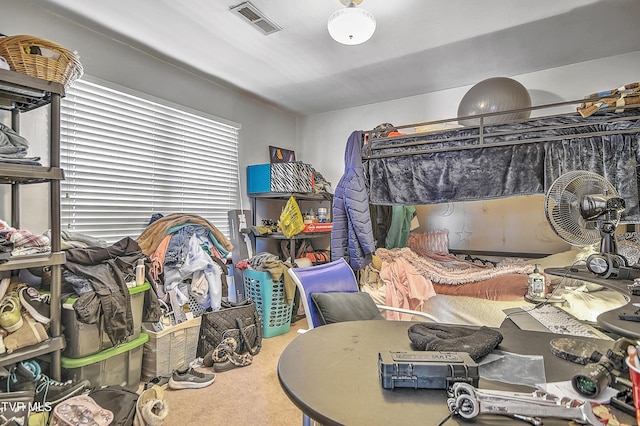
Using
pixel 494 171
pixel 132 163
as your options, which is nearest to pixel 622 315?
pixel 494 171

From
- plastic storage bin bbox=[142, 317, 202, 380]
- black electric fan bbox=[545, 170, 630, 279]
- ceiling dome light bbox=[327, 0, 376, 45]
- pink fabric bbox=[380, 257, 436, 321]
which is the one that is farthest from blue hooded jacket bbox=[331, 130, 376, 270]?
black electric fan bbox=[545, 170, 630, 279]

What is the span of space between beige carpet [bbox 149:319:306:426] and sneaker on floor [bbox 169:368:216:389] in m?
0.03

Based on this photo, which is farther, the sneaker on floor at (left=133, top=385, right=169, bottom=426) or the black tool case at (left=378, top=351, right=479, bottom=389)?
the sneaker on floor at (left=133, top=385, right=169, bottom=426)

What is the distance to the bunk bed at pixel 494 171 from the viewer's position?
214 cm

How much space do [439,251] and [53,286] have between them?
3.49 meters

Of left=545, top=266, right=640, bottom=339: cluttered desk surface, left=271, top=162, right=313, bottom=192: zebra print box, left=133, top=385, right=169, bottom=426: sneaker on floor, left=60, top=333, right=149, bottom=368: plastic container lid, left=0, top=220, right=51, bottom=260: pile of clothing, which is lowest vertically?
left=133, top=385, right=169, bottom=426: sneaker on floor

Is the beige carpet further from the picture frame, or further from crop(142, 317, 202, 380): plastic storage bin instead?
the picture frame

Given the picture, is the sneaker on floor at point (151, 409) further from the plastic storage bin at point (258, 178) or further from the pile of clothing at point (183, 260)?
the plastic storage bin at point (258, 178)

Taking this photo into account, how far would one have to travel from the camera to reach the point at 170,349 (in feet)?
8.13

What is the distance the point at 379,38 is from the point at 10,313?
2943mm

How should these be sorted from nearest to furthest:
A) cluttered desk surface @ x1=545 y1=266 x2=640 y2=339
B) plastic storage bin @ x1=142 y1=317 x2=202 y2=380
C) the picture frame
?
cluttered desk surface @ x1=545 y1=266 x2=640 y2=339
plastic storage bin @ x1=142 y1=317 x2=202 y2=380
the picture frame

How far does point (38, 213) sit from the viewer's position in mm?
2279

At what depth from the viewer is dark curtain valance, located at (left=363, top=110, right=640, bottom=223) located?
215cm

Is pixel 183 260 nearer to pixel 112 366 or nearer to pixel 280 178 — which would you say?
pixel 112 366
